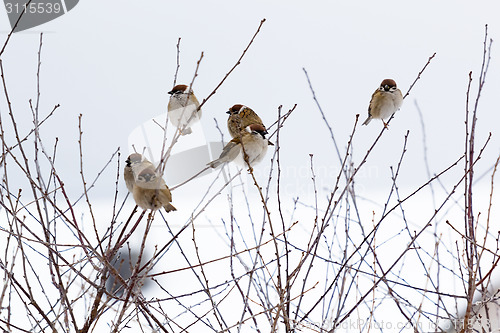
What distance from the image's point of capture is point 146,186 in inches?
127

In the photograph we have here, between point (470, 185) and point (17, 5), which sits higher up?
point (17, 5)

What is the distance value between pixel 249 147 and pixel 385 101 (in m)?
2.12

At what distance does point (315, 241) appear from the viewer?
260 cm

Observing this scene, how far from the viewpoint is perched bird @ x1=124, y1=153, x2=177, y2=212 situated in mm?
3180

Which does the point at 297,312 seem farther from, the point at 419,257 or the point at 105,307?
the point at 105,307

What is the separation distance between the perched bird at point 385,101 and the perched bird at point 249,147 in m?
1.89

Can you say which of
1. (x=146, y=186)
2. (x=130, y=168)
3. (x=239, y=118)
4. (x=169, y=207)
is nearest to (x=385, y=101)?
(x=239, y=118)

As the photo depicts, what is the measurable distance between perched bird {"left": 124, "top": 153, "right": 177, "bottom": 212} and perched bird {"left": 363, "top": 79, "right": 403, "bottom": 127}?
10.4 feet

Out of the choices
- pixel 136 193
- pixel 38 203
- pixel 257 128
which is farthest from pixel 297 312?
pixel 257 128

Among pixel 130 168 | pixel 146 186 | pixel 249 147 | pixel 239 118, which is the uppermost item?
pixel 239 118

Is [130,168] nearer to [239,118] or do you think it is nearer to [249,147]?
[249,147]

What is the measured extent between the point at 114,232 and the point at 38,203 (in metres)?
0.38

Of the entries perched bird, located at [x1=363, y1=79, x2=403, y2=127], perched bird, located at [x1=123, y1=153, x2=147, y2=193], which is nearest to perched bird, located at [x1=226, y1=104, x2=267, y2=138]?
perched bird, located at [x1=363, y1=79, x2=403, y2=127]

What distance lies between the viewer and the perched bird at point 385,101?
600 cm
